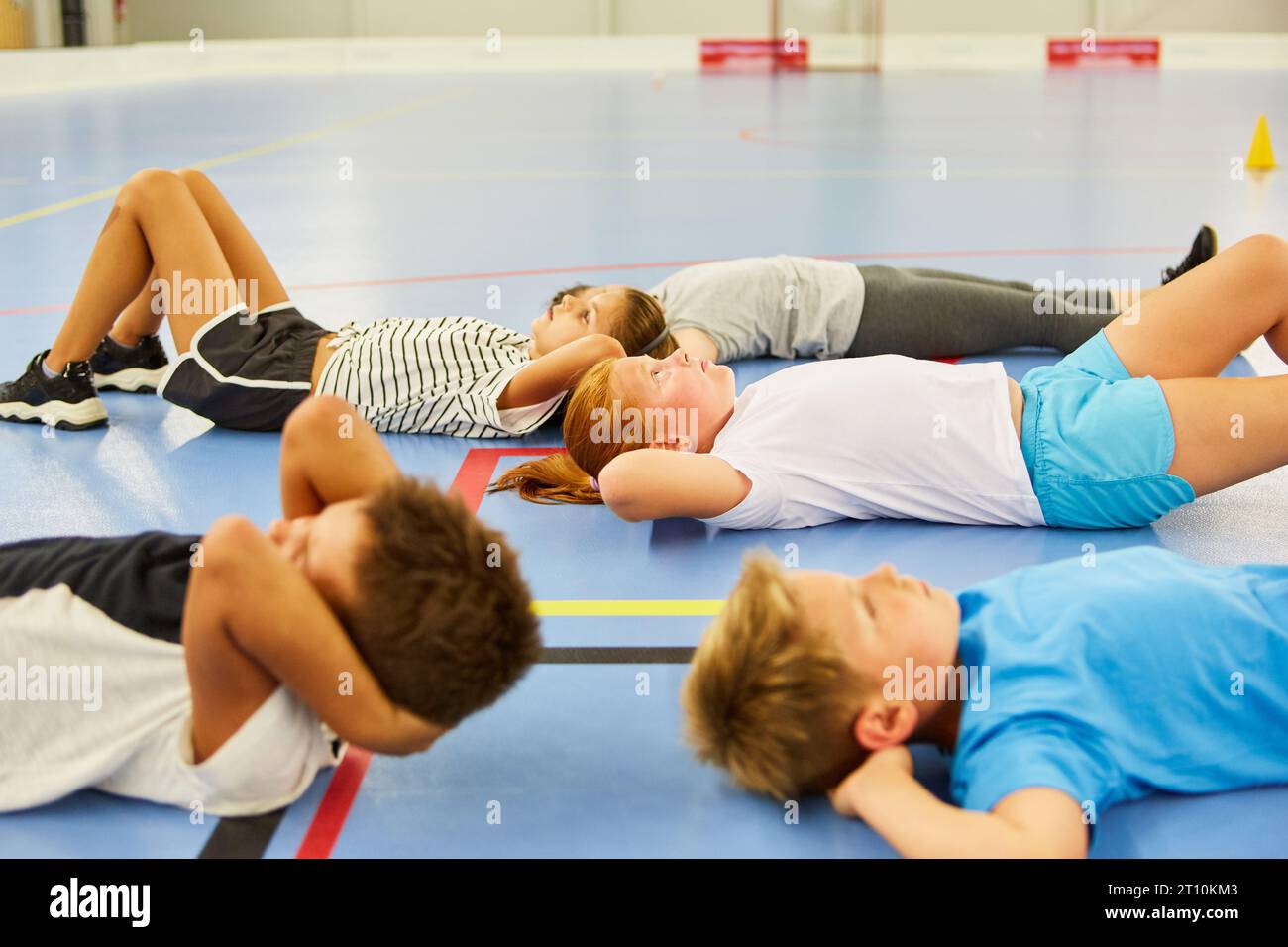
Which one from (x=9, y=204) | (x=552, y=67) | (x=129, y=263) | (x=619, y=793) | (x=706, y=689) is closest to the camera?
(x=706, y=689)

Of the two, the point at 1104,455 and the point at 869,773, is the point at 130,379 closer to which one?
the point at 1104,455

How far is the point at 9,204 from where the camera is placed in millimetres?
6699

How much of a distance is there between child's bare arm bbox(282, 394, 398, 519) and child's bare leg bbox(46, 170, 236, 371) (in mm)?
1657

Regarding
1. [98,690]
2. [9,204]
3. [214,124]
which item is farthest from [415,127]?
[98,690]

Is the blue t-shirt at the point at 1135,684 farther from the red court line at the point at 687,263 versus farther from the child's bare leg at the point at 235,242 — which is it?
the red court line at the point at 687,263

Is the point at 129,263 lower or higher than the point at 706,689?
higher

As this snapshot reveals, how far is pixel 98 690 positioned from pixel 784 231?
180 inches

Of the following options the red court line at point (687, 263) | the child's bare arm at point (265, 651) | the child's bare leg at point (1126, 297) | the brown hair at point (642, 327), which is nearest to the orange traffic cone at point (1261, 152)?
the red court line at point (687, 263)

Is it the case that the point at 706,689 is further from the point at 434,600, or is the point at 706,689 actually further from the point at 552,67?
the point at 552,67

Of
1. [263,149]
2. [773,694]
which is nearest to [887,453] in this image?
[773,694]

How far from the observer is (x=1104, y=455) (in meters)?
2.67

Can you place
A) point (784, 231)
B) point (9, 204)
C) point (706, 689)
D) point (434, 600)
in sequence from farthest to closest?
1. point (9, 204)
2. point (784, 231)
3. point (706, 689)
4. point (434, 600)

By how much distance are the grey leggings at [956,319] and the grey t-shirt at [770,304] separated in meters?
0.06

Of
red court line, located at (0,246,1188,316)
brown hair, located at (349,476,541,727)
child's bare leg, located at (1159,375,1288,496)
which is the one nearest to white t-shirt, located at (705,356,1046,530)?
child's bare leg, located at (1159,375,1288,496)
